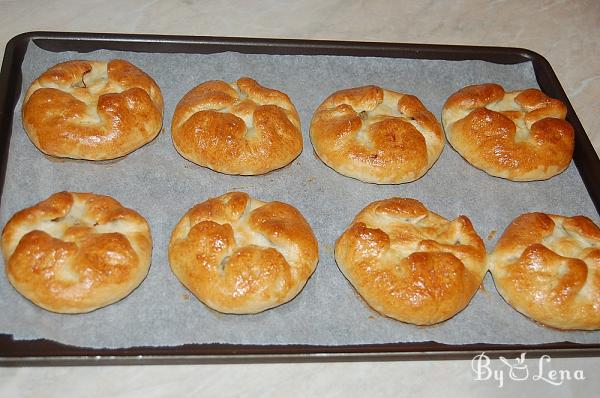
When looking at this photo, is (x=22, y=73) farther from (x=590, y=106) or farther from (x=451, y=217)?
(x=590, y=106)

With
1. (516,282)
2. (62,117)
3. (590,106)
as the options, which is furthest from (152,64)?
(590,106)

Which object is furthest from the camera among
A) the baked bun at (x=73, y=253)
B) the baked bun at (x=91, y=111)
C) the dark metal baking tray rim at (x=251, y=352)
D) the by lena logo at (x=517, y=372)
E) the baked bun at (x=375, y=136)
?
the baked bun at (x=375, y=136)

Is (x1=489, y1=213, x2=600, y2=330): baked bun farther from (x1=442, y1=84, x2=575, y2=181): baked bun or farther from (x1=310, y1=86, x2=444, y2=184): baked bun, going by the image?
(x1=310, y1=86, x2=444, y2=184): baked bun

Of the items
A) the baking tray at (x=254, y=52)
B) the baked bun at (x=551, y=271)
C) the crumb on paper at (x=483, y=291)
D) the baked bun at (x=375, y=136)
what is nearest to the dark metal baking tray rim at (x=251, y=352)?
the baking tray at (x=254, y=52)

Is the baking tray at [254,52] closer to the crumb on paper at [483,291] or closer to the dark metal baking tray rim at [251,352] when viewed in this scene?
the dark metal baking tray rim at [251,352]

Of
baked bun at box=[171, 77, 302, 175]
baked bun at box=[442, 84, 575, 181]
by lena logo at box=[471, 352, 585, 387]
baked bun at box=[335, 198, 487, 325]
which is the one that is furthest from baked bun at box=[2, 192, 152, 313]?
baked bun at box=[442, 84, 575, 181]

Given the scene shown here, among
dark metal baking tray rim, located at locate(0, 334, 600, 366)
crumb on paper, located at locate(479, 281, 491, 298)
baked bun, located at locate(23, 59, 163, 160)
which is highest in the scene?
baked bun, located at locate(23, 59, 163, 160)
